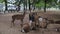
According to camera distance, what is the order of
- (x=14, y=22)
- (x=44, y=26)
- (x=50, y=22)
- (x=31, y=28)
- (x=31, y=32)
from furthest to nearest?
(x=14, y=22), (x=50, y=22), (x=44, y=26), (x=31, y=28), (x=31, y=32)

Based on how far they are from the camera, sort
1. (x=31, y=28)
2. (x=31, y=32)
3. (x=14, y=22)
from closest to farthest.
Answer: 1. (x=31, y=32)
2. (x=31, y=28)
3. (x=14, y=22)

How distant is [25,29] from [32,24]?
998 millimetres

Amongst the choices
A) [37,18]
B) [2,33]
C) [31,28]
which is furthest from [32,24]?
[2,33]

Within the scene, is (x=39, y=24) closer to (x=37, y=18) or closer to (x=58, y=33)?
(x=37, y=18)

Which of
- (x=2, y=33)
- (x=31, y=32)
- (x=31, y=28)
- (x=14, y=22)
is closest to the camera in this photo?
(x=2, y=33)

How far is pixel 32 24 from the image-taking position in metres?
12.6

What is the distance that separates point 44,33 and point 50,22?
126 inches

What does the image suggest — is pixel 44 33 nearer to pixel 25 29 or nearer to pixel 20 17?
pixel 25 29

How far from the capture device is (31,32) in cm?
1160

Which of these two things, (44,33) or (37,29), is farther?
(37,29)

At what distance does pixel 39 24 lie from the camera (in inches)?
527

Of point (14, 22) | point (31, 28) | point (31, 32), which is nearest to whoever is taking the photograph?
point (31, 32)

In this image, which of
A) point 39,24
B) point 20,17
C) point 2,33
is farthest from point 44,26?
point 2,33

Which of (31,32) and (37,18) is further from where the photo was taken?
(37,18)
